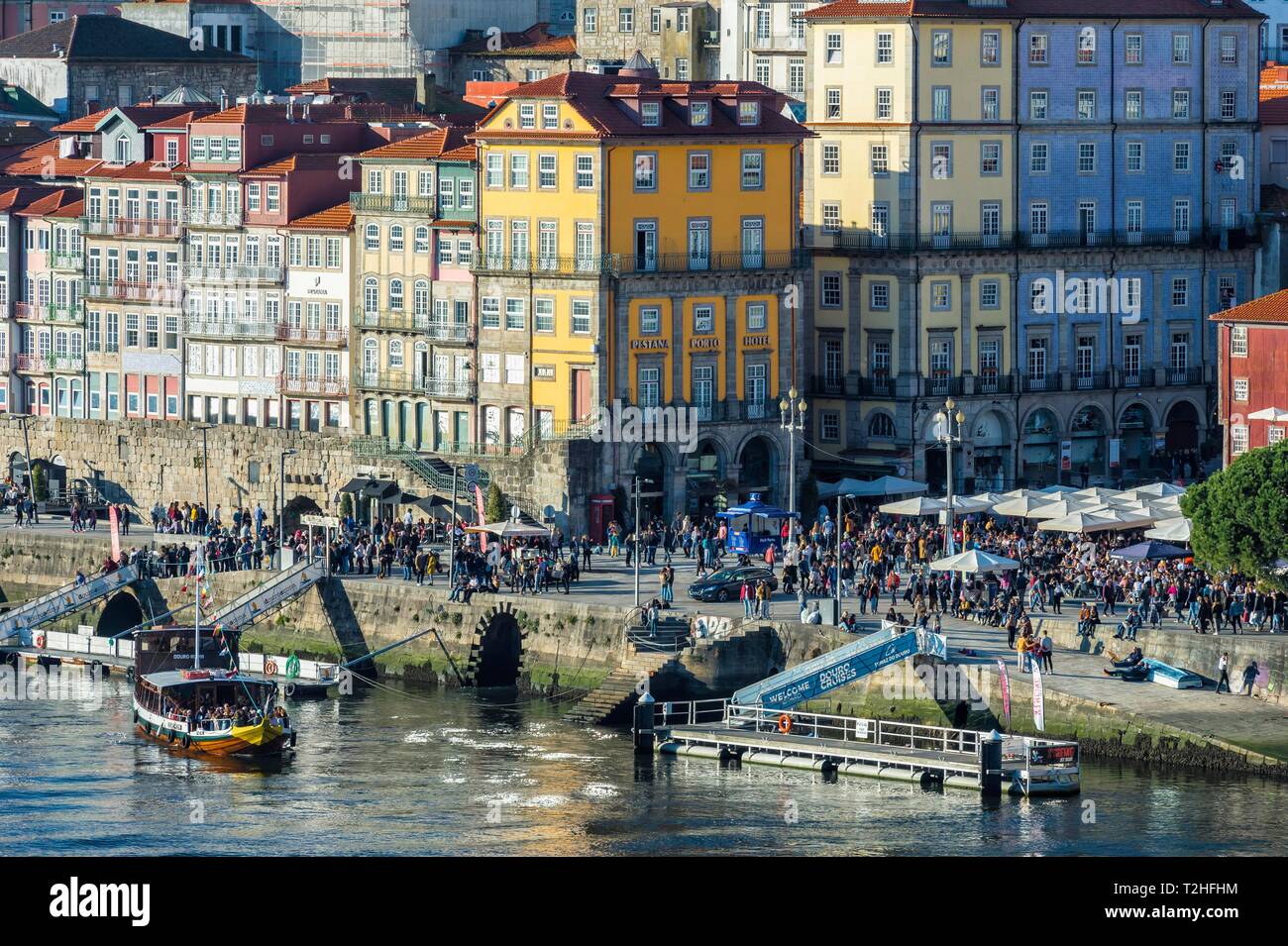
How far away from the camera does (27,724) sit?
94562 millimetres

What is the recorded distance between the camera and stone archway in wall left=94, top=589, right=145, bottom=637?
375ft

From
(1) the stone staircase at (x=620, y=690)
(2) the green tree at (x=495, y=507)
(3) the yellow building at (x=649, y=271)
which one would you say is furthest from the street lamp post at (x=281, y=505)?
(1) the stone staircase at (x=620, y=690)

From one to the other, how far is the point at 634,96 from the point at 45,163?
40693mm

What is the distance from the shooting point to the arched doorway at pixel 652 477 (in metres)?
112

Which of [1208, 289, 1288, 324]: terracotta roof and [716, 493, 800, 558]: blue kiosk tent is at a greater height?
[1208, 289, 1288, 324]: terracotta roof

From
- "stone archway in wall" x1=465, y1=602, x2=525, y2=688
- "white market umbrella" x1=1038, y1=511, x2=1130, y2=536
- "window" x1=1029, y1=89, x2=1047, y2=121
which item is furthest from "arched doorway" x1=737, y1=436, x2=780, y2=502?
"window" x1=1029, y1=89, x2=1047, y2=121

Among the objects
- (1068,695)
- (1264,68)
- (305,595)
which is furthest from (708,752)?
(1264,68)

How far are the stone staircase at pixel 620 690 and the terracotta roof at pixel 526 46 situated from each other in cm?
7462

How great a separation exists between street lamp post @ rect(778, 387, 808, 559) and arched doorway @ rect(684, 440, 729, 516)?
2.42 meters

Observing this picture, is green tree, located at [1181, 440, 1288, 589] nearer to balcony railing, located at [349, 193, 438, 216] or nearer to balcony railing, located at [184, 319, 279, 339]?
balcony railing, located at [349, 193, 438, 216]

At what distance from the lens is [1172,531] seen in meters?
98.0

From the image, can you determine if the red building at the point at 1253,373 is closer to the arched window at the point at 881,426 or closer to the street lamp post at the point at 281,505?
the arched window at the point at 881,426

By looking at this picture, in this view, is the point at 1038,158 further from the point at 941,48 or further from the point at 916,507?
the point at 916,507
